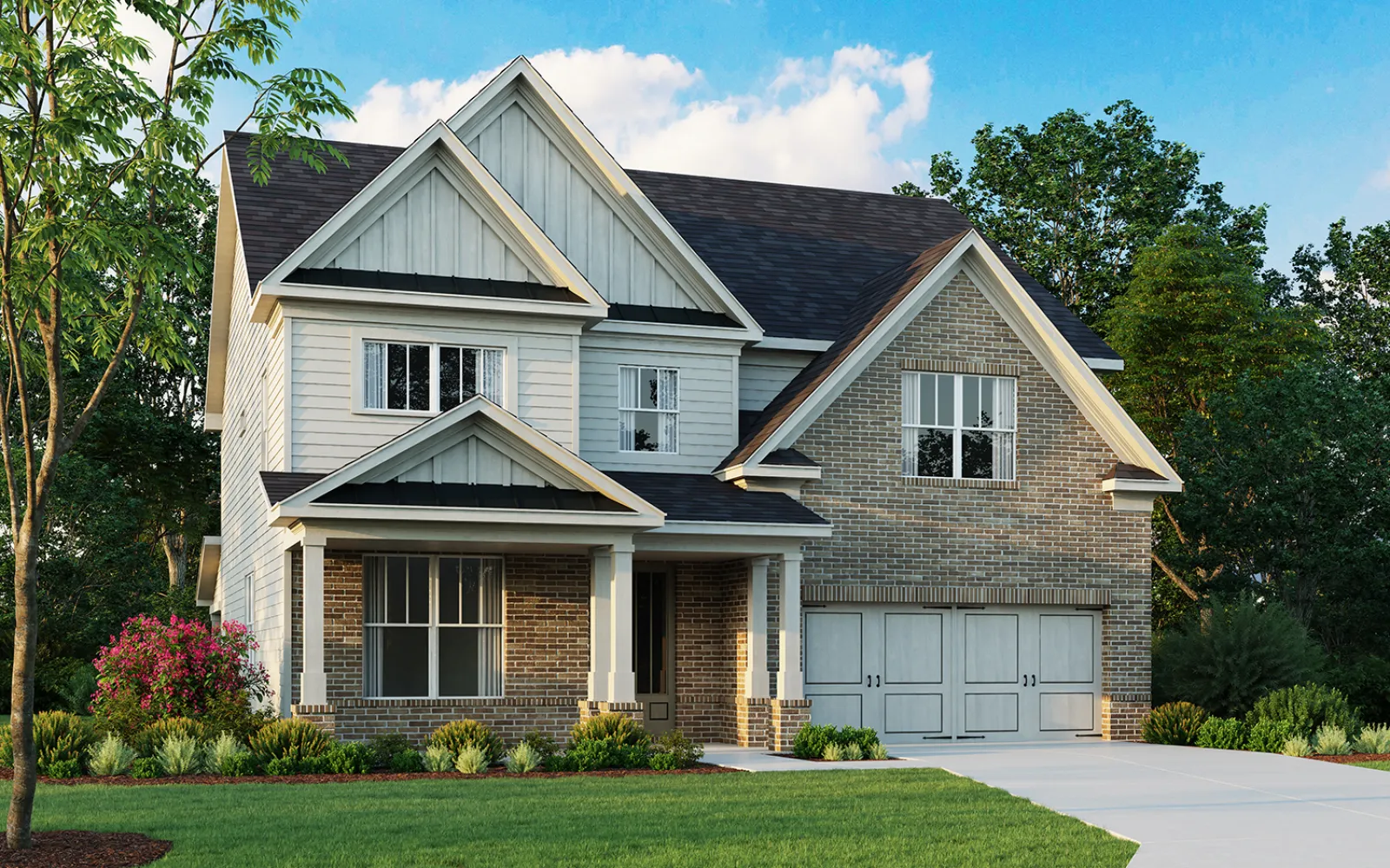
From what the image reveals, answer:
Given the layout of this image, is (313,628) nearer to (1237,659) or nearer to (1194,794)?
(1194,794)

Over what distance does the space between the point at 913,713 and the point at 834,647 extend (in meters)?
1.72

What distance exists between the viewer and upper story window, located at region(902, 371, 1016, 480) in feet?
78.5

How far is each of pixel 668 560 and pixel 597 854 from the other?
38.2ft

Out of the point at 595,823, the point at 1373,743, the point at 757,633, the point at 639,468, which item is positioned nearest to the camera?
the point at 595,823

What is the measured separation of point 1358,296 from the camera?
48.0 m

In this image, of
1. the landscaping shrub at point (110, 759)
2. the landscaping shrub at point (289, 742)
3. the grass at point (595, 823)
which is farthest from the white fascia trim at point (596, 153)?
the landscaping shrub at point (110, 759)

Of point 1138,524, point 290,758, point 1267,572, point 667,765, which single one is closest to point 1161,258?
point 1267,572

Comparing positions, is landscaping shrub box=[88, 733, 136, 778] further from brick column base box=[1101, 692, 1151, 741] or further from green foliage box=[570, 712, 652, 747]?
brick column base box=[1101, 692, 1151, 741]

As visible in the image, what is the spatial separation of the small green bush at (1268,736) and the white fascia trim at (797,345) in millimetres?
8808

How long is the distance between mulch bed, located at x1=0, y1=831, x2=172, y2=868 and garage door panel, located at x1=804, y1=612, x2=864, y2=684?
40.5 ft

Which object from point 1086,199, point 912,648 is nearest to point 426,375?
point 912,648

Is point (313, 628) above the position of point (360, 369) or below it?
below

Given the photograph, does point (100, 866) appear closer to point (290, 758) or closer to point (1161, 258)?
point (290, 758)

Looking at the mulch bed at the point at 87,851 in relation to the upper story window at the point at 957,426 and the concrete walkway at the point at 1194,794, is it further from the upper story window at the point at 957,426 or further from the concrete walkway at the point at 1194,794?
the upper story window at the point at 957,426
